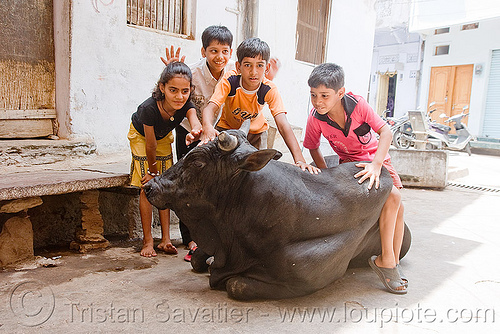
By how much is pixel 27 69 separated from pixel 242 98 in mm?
2611

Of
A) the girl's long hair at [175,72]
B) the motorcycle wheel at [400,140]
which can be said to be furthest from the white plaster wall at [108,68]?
the motorcycle wheel at [400,140]

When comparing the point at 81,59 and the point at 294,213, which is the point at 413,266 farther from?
Result: the point at 81,59

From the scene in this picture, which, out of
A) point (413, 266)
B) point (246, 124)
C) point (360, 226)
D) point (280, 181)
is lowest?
point (413, 266)

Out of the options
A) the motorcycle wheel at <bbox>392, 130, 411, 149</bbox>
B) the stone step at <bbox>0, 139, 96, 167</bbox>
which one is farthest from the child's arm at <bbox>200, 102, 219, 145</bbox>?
the motorcycle wheel at <bbox>392, 130, 411, 149</bbox>

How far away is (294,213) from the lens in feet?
8.67

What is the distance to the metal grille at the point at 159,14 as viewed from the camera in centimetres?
501

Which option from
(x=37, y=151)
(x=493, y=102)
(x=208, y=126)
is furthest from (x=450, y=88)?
(x=37, y=151)

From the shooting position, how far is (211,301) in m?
2.61

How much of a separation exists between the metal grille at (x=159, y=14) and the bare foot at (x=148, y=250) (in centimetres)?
287

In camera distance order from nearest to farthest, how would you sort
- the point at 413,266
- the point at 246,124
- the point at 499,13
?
1. the point at 246,124
2. the point at 413,266
3. the point at 499,13

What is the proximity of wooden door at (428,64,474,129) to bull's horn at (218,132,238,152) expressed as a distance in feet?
55.3

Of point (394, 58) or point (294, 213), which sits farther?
point (394, 58)

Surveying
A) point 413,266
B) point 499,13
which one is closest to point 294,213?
point 413,266

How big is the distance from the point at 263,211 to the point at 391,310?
3.36 feet
